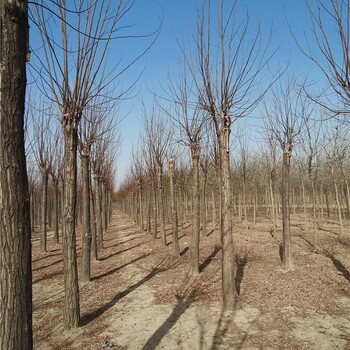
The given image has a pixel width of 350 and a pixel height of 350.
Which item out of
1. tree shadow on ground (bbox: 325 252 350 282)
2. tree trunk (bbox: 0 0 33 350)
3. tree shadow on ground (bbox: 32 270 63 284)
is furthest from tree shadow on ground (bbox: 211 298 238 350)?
tree shadow on ground (bbox: 32 270 63 284)

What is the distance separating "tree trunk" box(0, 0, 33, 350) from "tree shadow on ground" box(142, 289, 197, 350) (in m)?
2.48

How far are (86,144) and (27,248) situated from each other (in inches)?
232

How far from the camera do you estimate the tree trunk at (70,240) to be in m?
4.93

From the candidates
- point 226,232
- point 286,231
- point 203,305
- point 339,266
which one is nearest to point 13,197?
point 226,232

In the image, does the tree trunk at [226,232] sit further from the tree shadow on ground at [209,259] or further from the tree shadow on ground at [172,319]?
the tree shadow on ground at [209,259]

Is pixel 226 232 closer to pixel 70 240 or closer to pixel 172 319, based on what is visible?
pixel 172 319

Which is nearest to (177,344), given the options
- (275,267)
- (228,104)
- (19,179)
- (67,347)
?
(67,347)

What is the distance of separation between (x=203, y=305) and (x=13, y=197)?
4425mm

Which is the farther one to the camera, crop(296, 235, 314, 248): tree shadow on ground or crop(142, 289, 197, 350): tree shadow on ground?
crop(296, 235, 314, 248): tree shadow on ground

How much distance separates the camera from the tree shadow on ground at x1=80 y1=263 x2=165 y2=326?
5.42 m

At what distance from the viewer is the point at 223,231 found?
5605 mm

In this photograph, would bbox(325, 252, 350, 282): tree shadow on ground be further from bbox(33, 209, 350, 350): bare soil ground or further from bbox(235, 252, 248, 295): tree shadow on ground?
bbox(235, 252, 248, 295): tree shadow on ground

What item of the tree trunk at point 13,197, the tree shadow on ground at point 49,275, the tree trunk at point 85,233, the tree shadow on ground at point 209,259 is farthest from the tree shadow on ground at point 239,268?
the tree trunk at point 13,197

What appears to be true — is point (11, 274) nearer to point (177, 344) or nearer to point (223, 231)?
point (177, 344)
